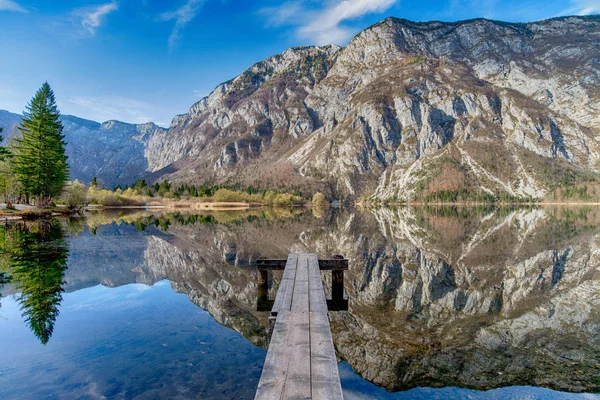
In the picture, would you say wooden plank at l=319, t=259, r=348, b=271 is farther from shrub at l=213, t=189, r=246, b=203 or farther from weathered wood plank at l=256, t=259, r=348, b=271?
shrub at l=213, t=189, r=246, b=203

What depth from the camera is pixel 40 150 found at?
60.2m

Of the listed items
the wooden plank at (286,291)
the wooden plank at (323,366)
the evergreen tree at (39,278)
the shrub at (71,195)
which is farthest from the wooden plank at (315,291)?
the shrub at (71,195)

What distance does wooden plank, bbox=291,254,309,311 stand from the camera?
9408 millimetres

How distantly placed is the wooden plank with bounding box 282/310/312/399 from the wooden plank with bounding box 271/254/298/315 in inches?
53.0

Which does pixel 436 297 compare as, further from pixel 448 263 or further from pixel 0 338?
pixel 0 338

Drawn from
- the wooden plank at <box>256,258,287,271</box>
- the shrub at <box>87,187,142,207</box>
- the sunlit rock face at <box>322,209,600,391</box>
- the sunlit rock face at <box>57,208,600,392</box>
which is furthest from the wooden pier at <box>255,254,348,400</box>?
the shrub at <box>87,187,142,207</box>

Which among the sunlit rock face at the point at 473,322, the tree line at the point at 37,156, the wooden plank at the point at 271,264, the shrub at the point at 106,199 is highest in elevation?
the tree line at the point at 37,156

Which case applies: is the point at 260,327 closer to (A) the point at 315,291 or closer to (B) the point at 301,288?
(B) the point at 301,288

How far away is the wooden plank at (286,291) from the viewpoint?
945 centimetres

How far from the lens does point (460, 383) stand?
8.75m

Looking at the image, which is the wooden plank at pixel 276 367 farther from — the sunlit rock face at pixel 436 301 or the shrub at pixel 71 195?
the shrub at pixel 71 195

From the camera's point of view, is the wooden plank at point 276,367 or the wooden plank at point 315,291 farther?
the wooden plank at point 315,291

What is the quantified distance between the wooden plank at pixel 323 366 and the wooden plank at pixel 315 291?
140cm

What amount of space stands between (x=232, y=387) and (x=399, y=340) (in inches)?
240
